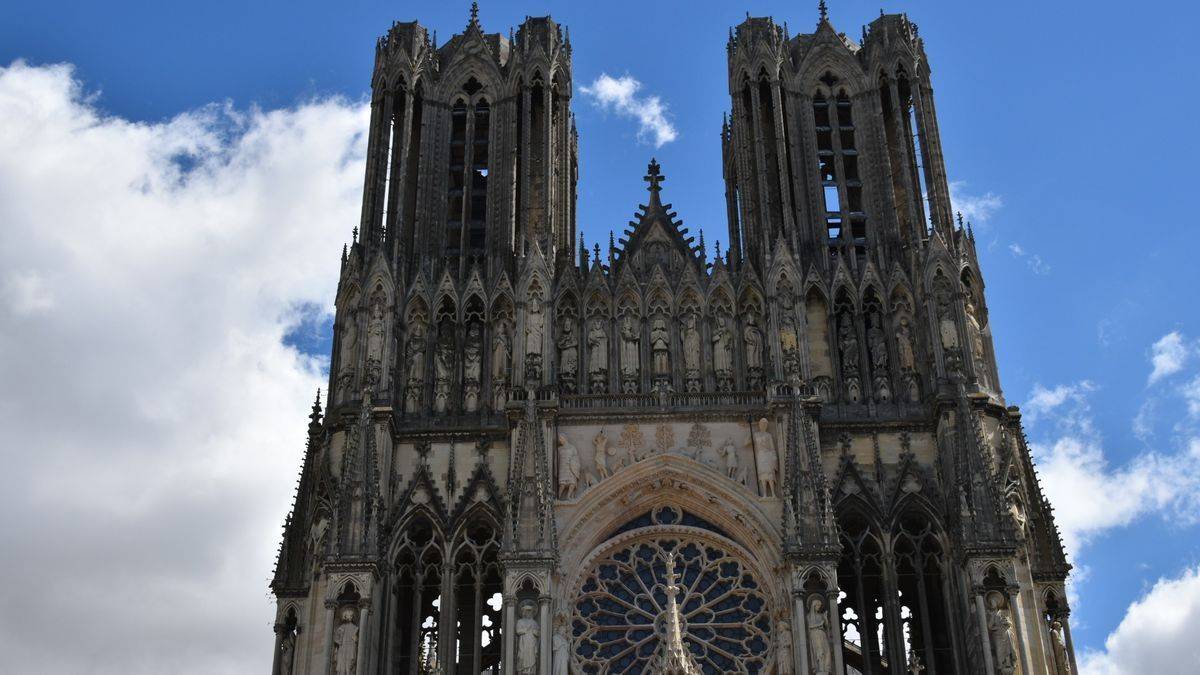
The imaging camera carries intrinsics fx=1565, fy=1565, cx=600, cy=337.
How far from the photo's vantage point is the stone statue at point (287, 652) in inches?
1222

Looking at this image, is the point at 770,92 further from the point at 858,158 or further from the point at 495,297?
the point at 495,297

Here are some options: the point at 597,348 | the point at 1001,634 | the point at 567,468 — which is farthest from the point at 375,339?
the point at 1001,634

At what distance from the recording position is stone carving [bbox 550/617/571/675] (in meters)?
29.4

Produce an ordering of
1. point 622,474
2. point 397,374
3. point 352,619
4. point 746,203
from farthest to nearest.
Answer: point 746,203, point 397,374, point 622,474, point 352,619

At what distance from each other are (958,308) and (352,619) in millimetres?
14410

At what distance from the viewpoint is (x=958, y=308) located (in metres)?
33.8

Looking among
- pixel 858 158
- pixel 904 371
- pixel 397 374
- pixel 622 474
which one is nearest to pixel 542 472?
pixel 622 474

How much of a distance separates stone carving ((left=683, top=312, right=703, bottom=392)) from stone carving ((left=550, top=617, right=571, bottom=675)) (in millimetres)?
6217

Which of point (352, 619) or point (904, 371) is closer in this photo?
point (352, 619)

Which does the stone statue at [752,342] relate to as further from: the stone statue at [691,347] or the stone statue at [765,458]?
the stone statue at [765,458]

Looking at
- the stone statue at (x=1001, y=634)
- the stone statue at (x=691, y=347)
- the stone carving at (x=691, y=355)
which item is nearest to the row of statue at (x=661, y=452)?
the stone carving at (x=691, y=355)

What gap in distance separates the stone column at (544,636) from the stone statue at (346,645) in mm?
3423

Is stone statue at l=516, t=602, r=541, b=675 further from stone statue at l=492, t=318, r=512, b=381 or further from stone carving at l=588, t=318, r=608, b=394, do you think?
stone statue at l=492, t=318, r=512, b=381

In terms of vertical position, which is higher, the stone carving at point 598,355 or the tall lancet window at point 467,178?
the tall lancet window at point 467,178
